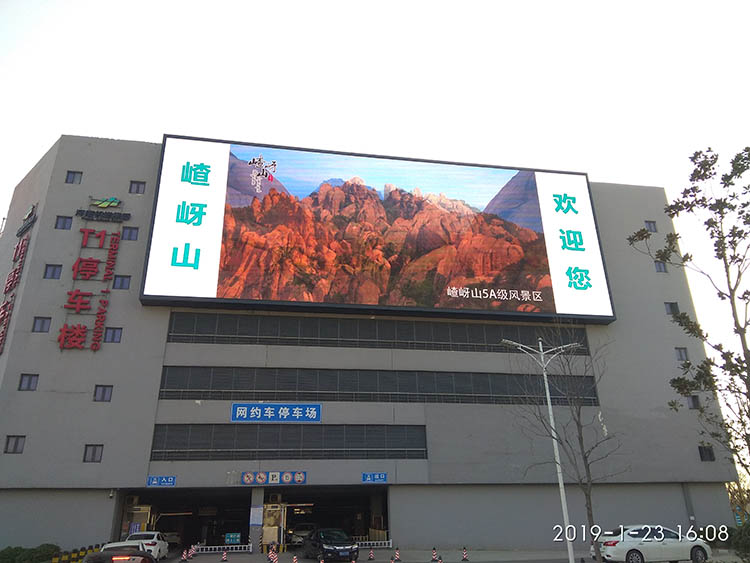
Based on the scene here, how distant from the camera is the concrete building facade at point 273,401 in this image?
96.3ft

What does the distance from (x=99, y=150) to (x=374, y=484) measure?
27585 millimetres

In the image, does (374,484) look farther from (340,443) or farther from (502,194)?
(502,194)

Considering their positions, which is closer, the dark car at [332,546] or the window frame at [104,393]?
the dark car at [332,546]

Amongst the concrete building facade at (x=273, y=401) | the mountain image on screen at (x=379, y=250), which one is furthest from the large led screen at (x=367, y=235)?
the concrete building facade at (x=273, y=401)

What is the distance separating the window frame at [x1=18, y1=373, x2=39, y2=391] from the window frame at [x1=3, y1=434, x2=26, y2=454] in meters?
2.48

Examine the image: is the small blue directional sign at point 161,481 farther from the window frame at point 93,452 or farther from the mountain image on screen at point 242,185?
the mountain image on screen at point 242,185

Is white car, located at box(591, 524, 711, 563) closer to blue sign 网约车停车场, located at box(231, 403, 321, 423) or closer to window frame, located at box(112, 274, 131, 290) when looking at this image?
blue sign 网约车停车场, located at box(231, 403, 321, 423)

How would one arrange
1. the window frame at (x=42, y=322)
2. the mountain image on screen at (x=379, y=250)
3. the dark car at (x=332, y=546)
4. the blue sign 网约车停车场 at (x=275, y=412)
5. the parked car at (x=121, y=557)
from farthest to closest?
1. the mountain image on screen at (x=379, y=250)
2. the blue sign 网约车停车场 at (x=275, y=412)
3. the window frame at (x=42, y=322)
4. the dark car at (x=332, y=546)
5. the parked car at (x=121, y=557)

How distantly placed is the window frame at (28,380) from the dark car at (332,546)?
57.3 ft

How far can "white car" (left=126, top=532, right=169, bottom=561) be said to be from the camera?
25381 millimetres

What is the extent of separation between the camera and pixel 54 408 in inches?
1161

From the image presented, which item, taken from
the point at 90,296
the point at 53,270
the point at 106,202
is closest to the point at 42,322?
the point at 90,296

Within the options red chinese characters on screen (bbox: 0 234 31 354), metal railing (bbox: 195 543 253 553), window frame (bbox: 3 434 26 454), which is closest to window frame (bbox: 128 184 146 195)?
red chinese characters on screen (bbox: 0 234 31 354)

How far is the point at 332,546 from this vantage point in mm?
24812
